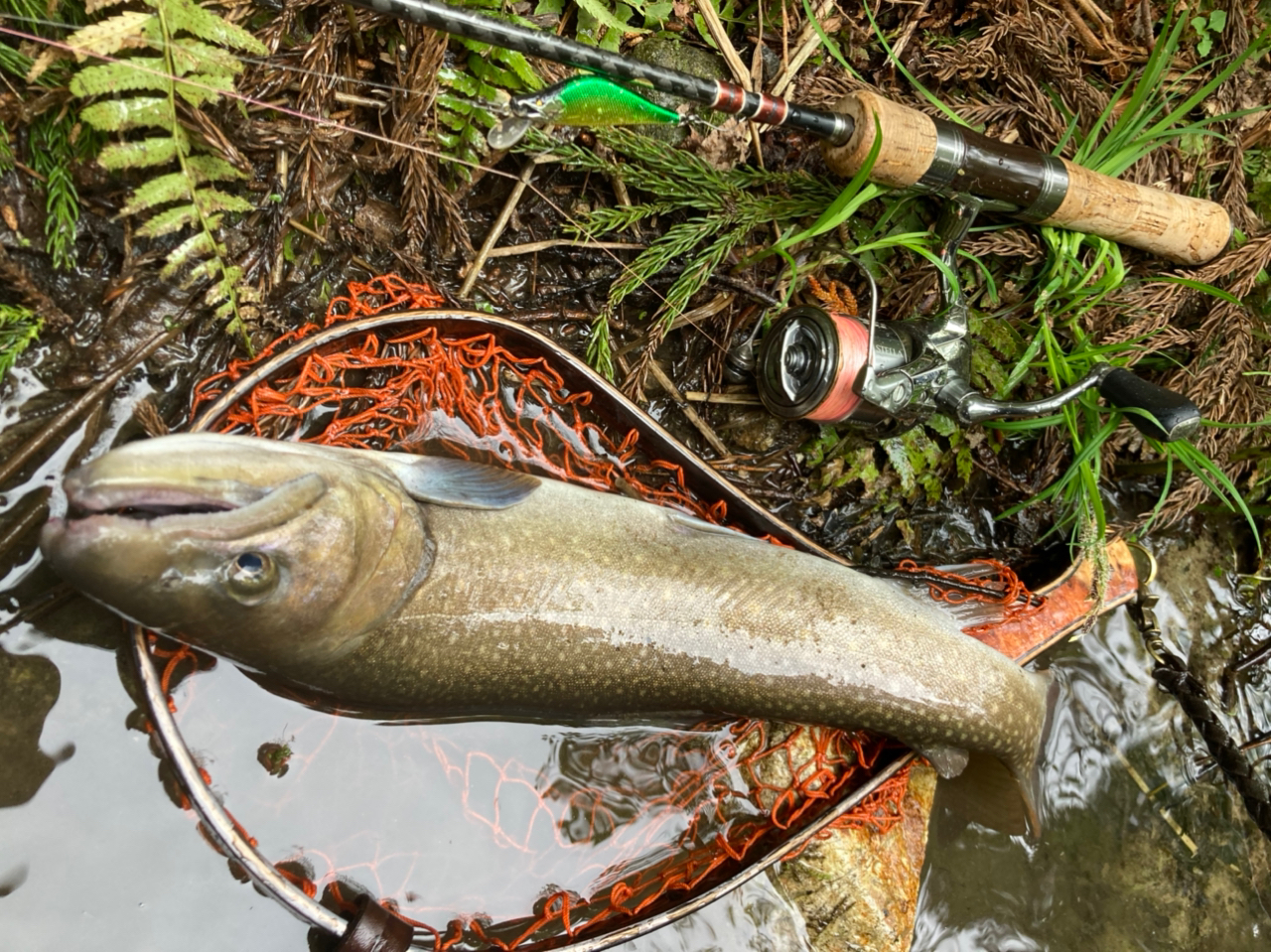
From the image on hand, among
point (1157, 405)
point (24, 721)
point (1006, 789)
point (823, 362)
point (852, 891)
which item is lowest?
point (852, 891)

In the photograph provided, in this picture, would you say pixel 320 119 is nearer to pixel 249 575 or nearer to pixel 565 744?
pixel 249 575

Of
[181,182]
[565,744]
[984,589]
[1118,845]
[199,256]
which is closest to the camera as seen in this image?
[181,182]

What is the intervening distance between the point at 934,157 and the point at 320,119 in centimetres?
232

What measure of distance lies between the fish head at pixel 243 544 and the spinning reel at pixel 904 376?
171 centimetres

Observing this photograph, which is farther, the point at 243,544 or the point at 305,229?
the point at 305,229

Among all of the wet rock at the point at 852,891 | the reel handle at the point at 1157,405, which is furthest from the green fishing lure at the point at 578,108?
the wet rock at the point at 852,891

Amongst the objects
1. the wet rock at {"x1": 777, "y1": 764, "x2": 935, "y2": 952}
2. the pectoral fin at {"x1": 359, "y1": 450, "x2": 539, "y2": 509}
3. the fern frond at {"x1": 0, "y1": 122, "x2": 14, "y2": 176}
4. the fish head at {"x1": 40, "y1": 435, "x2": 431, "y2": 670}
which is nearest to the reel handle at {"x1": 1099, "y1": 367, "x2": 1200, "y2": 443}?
the wet rock at {"x1": 777, "y1": 764, "x2": 935, "y2": 952}

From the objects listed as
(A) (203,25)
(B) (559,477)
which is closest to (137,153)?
(A) (203,25)

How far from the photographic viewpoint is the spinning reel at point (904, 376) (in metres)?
3.15

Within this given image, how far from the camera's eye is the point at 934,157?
3.05m

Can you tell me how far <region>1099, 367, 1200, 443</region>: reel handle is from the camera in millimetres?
3129

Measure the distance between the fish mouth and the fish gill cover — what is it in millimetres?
738

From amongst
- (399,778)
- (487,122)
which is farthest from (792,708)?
(487,122)

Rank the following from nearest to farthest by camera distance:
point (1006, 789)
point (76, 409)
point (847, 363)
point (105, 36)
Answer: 1. point (105, 36)
2. point (76, 409)
3. point (847, 363)
4. point (1006, 789)
